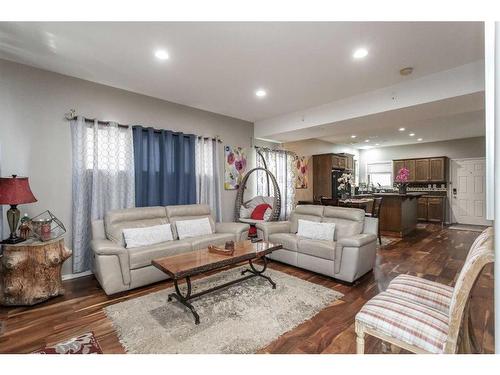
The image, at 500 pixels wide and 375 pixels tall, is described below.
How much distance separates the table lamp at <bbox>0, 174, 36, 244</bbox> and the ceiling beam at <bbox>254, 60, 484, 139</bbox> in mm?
4181

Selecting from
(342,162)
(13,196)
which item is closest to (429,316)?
(13,196)

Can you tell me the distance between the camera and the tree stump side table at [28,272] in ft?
8.12

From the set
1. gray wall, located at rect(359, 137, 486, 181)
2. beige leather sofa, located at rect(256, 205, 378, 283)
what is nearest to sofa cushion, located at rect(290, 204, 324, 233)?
beige leather sofa, located at rect(256, 205, 378, 283)

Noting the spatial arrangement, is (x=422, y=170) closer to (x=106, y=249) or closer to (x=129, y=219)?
(x=129, y=219)

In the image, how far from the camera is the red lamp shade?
2.44 m

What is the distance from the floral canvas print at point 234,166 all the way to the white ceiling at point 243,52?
1.57m

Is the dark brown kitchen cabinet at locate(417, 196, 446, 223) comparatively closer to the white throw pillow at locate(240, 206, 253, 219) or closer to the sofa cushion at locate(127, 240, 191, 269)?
the white throw pillow at locate(240, 206, 253, 219)

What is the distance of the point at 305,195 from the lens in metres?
7.08

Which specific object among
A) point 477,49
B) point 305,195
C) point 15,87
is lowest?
point 305,195

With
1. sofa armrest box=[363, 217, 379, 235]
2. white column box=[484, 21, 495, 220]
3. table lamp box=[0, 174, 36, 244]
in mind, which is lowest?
sofa armrest box=[363, 217, 379, 235]

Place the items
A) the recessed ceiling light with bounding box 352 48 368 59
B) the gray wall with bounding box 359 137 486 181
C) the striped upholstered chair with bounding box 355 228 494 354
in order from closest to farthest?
the striped upholstered chair with bounding box 355 228 494 354, the recessed ceiling light with bounding box 352 48 368 59, the gray wall with bounding box 359 137 486 181

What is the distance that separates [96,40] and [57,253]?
2.32 metres

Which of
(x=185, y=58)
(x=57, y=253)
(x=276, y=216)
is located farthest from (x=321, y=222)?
(x=57, y=253)

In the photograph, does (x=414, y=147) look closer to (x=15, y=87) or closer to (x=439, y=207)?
(x=439, y=207)
